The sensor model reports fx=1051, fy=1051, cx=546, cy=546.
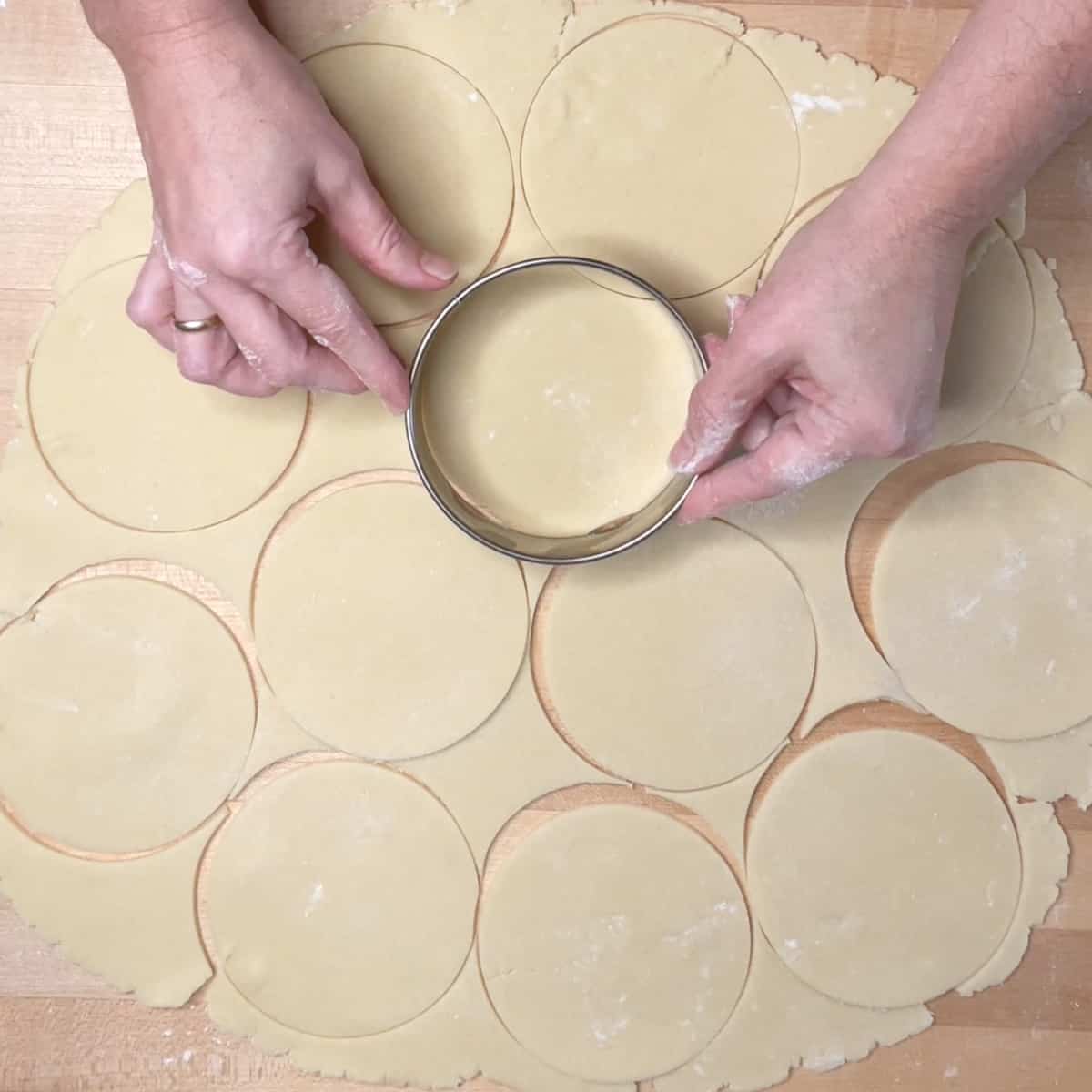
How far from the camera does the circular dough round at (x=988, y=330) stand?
1063mm

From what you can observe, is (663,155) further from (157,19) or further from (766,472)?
(157,19)

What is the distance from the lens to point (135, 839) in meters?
1.05

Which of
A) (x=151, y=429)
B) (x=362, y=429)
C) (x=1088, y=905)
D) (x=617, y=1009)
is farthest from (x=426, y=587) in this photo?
(x=1088, y=905)

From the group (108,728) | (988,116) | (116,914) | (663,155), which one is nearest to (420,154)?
(663,155)

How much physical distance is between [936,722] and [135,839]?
823 mm

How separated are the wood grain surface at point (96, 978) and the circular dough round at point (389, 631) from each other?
1.10 ft

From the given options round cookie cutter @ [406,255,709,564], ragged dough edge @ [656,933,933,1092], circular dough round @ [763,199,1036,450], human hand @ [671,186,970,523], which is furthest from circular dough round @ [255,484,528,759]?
circular dough round @ [763,199,1036,450]

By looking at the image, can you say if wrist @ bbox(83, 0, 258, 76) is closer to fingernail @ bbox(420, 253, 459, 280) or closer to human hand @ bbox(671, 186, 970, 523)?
fingernail @ bbox(420, 253, 459, 280)

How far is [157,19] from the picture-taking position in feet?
2.96

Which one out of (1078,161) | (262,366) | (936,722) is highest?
(1078,161)

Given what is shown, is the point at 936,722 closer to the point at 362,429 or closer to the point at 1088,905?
the point at 1088,905

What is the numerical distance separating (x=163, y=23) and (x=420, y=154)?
0.84 feet

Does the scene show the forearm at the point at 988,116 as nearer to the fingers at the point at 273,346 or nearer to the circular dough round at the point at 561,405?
the circular dough round at the point at 561,405

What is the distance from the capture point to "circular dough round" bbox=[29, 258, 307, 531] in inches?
41.2
